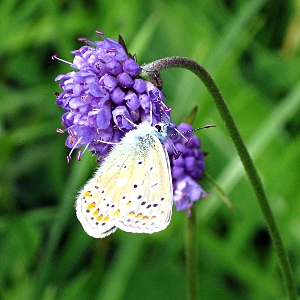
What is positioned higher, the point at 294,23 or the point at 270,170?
the point at 294,23

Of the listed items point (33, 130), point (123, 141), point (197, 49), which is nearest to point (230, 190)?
point (197, 49)

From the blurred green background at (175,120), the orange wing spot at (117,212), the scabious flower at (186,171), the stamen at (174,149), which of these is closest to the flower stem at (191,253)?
the scabious flower at (186,171)

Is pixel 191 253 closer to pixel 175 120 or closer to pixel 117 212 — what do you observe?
pixel 117 212

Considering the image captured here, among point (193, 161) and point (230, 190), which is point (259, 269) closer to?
point (230, 190)

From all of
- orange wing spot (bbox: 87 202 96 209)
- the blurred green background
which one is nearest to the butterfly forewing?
orange wing spot (bbox: 87 202 96 209)

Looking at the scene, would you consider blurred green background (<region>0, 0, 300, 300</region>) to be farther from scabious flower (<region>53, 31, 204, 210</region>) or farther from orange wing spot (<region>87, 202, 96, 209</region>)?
scabious flower (<region>53, 31, 204, 210</region>)

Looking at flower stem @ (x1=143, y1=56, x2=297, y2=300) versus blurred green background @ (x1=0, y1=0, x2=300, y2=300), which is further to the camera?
blurred green background @ (x1=0, y1=0, x2=300, y2=300)
